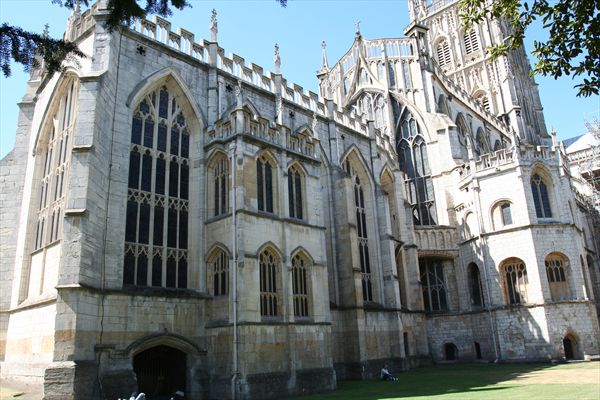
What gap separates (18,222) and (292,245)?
12181 mm

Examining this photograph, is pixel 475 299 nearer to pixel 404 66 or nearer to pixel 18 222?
pixel 404 66

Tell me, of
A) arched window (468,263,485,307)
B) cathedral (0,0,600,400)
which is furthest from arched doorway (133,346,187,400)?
arched window (468,263,485,307)

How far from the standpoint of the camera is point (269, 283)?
19672mm

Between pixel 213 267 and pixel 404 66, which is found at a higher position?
pixel 404 66

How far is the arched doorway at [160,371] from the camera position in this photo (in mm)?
18203

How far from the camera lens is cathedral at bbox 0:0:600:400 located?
17.0 m

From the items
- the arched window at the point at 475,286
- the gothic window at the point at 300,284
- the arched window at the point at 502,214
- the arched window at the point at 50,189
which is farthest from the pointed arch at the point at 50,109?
the arched window at the point at 475,286

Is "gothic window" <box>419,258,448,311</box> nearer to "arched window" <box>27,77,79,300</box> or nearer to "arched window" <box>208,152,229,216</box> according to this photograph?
"arched window" <box>208,152,229,216</box>

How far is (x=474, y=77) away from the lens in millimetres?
59812

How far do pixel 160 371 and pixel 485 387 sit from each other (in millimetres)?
12340

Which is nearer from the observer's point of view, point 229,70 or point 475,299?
A: point 229,70

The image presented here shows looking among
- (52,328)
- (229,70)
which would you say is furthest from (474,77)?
(52,328)

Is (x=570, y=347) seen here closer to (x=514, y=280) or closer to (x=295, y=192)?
(x=514, y=280)

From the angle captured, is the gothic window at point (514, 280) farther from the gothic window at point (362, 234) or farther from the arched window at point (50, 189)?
the arched window at point (50, 189)
